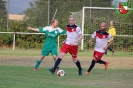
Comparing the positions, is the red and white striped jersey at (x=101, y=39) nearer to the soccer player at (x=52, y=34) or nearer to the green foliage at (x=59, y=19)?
the soccer player at (x=52, y=34)

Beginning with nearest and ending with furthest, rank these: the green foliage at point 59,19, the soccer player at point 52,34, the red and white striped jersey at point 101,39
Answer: the soccer player at point 52,34, the red and white striped jersey at point 101,39, the green foliage at point 59,19

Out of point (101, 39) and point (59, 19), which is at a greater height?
point (59, 19)

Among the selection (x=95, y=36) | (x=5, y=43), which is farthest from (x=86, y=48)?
(x=95, y=36)

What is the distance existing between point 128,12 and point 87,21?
9.28ft

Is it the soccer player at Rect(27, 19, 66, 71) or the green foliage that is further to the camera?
the green foliage

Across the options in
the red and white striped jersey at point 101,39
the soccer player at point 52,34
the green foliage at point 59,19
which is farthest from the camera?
the green foliage at point 59,19

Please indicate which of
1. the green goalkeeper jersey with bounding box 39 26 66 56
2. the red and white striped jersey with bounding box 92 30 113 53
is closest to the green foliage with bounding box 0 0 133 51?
the red and white striped jersey with bounding box 92 30 113 53

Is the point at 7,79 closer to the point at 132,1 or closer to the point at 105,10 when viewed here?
the point at 105,10

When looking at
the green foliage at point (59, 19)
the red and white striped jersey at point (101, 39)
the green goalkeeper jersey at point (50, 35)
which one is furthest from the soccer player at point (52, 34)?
the green foliage at point (59, 19)

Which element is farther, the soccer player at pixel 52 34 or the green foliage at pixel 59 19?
the green foliage at pixel 59 19

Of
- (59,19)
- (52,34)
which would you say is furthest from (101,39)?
(59,19)

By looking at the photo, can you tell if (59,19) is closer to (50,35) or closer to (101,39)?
(101,39)

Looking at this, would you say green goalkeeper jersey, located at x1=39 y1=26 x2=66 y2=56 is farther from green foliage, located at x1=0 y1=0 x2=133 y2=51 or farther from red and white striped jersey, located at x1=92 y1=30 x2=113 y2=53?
green foliage, located at x1=0 y1=0 x2=133 y2=51

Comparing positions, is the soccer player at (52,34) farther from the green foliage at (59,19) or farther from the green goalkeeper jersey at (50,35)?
the green foliage at (59,19)
